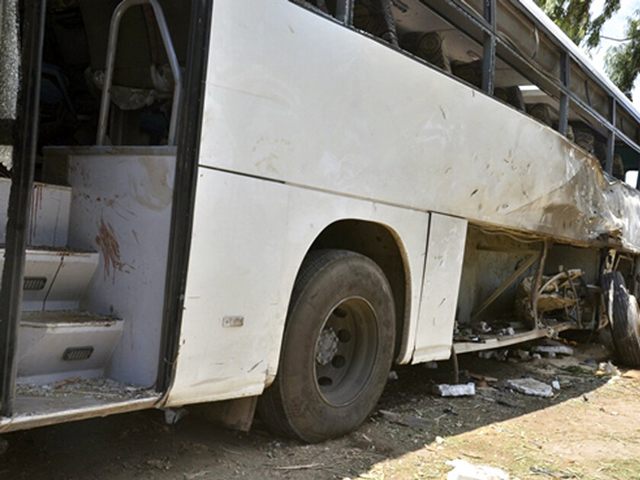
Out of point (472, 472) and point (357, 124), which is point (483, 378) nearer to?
point (472, 472)

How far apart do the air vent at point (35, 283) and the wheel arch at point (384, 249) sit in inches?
66.0

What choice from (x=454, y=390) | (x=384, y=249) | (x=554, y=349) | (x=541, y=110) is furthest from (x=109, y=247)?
(x=554, y=349)

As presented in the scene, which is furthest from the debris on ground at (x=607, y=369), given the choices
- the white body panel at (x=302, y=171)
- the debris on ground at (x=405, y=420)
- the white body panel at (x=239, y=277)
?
the white body panel at (x=239, y=277)

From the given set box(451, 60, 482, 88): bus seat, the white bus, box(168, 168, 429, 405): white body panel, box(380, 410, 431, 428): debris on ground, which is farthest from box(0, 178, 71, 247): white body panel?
box(451, 60, 482, 88): bus seat

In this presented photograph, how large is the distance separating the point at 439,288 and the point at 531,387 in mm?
2039

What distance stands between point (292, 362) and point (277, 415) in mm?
301


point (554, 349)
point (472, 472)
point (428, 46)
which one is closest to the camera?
point (472, 472)

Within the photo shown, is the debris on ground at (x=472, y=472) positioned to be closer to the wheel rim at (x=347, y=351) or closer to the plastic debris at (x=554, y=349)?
the wheel rim at (x=347, y=351)

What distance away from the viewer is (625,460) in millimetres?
4234

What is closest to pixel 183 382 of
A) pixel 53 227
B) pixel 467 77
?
pixel 53 227

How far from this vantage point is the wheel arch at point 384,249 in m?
4.12

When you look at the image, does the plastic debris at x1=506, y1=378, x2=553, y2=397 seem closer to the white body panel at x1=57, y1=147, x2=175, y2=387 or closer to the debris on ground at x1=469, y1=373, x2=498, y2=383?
the debris on ground at x1=469, y1=373, x2=498, y2=383

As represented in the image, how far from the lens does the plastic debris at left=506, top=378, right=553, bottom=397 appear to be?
5809 millimetres

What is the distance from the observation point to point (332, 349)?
389 centimetres
